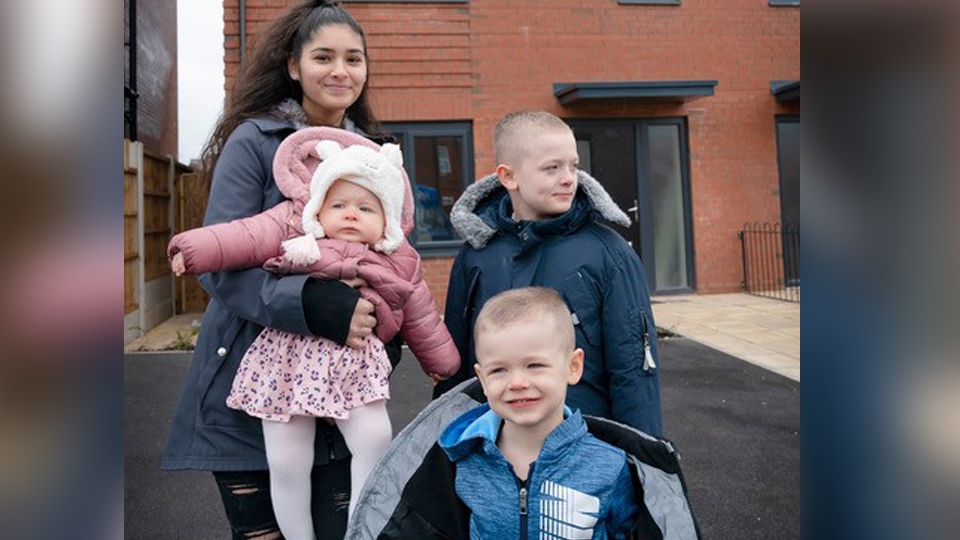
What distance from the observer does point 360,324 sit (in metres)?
1.57

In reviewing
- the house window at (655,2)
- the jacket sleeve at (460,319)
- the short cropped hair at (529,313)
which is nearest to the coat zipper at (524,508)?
the short cropped hair at (529,313)

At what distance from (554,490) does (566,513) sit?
0.05m

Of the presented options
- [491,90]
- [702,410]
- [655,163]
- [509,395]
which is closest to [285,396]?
[509,395]

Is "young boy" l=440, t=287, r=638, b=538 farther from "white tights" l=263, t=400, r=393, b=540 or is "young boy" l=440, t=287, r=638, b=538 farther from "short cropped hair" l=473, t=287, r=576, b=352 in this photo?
"white tights" l=263, t=400, r=393, b=540

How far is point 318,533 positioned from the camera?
1713 mm

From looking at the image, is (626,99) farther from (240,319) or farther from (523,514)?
(523,514)

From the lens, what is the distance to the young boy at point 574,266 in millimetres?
1830

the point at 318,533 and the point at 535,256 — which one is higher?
the point at 535,256

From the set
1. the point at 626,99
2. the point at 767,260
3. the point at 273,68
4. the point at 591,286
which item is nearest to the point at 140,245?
the point at 626,99

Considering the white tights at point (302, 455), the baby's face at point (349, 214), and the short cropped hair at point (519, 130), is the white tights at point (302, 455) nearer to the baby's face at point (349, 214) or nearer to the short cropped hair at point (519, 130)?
the baby's face at point (349, 214)

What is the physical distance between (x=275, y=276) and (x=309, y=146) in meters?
0.32

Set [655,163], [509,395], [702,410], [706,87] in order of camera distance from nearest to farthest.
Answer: [509,395] → [702,410] → [706,87] → [655,163]
